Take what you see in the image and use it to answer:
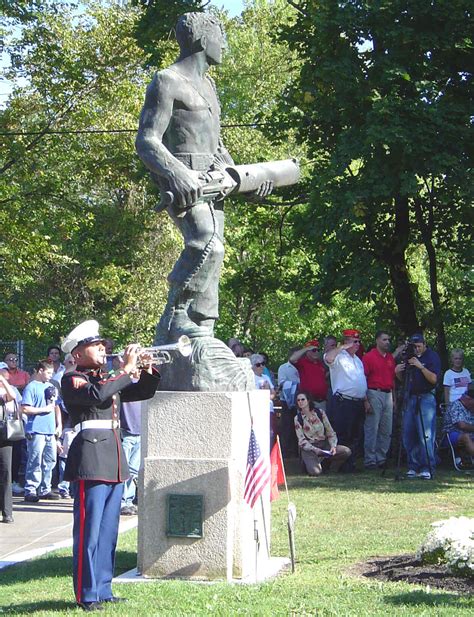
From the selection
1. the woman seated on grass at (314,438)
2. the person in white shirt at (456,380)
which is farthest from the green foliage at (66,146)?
the person in white shirt at (456,380)

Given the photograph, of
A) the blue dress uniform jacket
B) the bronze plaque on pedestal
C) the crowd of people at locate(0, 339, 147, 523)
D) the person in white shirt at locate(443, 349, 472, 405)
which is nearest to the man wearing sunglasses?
the person in white shirt at locate(443, 349, 472, 405)

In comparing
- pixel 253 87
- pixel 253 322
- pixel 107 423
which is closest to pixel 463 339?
pixel 253 322

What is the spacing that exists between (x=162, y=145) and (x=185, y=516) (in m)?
2.97

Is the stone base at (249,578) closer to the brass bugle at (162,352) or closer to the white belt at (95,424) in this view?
the white belt at (95,424)

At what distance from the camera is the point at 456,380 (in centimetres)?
1577

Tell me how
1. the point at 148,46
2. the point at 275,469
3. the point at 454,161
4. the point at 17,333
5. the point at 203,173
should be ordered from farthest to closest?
the point at 17,333 → the point at 148,46 → the point at 454,161 → the point at 275,469 → the point at 203,173

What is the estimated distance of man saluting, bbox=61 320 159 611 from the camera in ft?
22.6

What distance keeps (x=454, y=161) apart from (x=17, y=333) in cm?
1957

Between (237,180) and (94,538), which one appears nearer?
(94,538)

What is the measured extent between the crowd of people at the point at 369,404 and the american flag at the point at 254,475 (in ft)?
21.2

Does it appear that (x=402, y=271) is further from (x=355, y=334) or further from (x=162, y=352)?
(x=162, y=352)

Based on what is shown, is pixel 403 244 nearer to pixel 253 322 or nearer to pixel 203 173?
pixel 203 173

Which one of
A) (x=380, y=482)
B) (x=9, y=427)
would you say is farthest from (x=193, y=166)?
(x=380, y=482)

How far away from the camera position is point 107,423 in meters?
7.22
